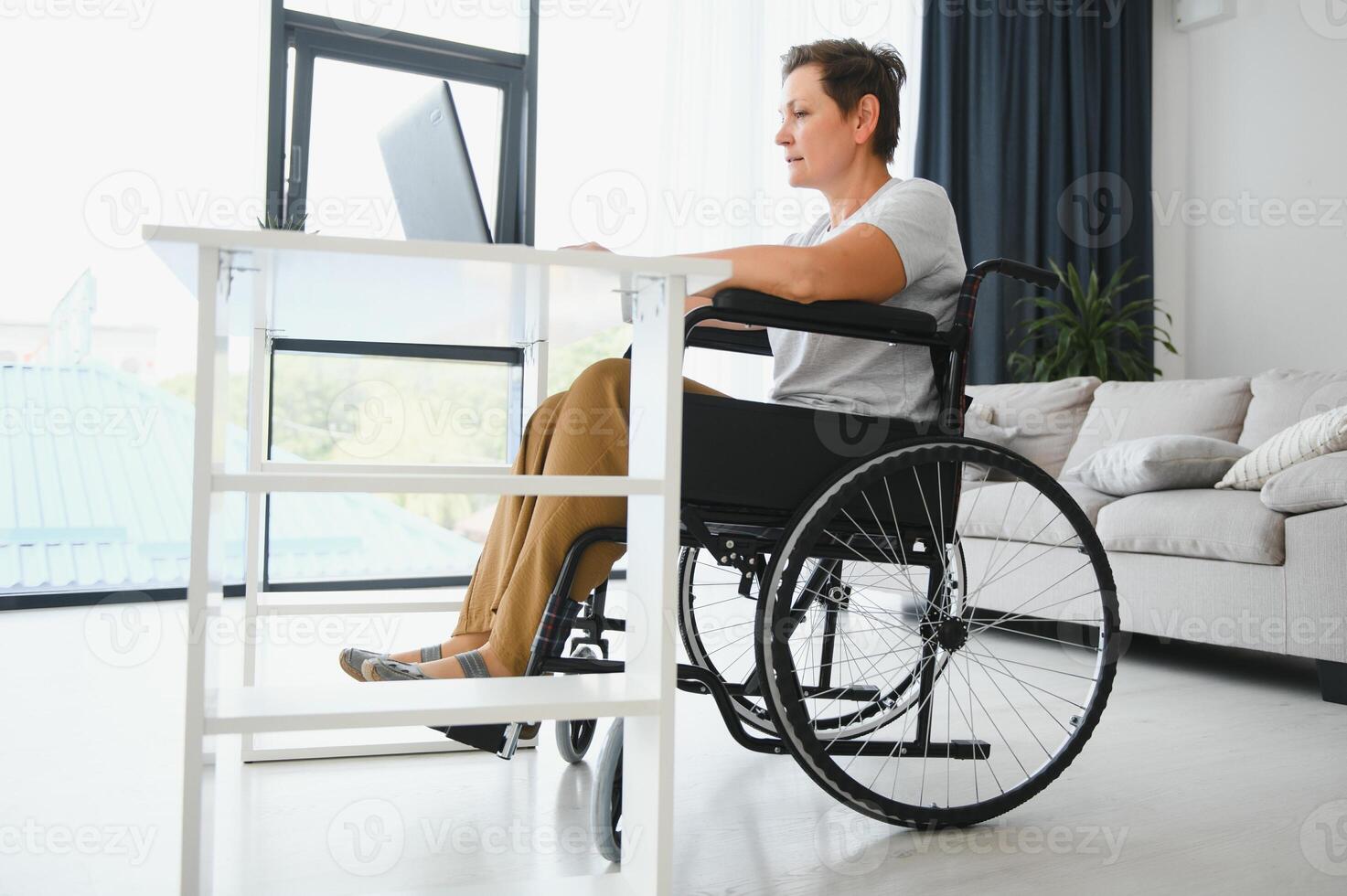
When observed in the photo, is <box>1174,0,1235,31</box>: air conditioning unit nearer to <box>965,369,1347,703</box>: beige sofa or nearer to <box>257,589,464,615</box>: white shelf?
<box>965,369,1347,703</box>: beige sofa

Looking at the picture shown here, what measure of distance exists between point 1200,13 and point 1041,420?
2220 millimetres

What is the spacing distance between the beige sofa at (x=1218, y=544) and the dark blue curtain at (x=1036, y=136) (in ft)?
3.79

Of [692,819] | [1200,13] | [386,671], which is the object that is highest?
[1200,13]

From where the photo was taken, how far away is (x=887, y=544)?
49.4 inches

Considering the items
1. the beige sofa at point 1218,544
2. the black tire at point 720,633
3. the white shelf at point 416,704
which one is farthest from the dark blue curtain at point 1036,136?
the white shelf at point 416,704

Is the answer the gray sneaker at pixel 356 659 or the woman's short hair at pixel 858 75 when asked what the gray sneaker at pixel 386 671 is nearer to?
the gray sneaker at pixel 356 659

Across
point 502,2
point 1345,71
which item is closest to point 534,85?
point 502,2

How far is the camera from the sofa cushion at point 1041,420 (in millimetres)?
3260

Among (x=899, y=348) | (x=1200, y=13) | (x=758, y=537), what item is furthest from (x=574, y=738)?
(x=1200, y=13)

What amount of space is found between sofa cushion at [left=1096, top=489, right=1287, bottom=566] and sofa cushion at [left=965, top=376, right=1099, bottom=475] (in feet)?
2.40

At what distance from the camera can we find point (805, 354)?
1368 mm

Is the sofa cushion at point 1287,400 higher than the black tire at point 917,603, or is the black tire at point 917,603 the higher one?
the sofa cushion at point 1287,400

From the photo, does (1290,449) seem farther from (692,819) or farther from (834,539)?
(692,819)

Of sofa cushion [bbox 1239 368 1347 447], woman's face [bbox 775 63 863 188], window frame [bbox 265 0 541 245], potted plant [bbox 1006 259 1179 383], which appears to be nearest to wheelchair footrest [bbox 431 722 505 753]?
woman's face [bbox 775 63 863 188]
